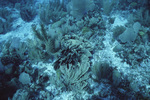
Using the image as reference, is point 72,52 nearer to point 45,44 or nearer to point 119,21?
point 45,44

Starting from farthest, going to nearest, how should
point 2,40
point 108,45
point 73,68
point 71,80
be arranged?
point 2,40
point 108,45
point 73,68
point 71,80

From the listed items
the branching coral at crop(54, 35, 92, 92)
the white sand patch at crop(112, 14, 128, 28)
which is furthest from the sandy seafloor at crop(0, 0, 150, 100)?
the branching coral at crop(54, 35, 92, 92)

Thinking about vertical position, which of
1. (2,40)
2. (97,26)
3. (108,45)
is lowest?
(108,45)

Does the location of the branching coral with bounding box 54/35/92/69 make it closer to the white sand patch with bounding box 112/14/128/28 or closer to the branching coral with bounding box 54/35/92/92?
the branching coral with bounding box 54/35/92/92

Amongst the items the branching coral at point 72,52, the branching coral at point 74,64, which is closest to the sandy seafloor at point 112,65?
the branching coral at point 74,64

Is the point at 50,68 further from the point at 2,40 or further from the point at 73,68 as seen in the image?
the point at 2,40

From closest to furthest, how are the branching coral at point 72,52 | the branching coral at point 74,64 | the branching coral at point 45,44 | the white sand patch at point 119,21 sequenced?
the branching coral at point 74,64, the branching coral at point 72,52, the branching coral at point 45,44, the white sand patch at point 119,21

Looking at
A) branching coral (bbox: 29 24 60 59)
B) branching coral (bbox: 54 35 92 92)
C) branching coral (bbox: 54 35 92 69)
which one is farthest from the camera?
branching coral (bbox: 29 24 60 59)

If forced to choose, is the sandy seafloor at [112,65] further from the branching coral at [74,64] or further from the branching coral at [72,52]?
the branching coral at [72,52]

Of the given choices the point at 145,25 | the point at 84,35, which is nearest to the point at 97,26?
the point at 84,35

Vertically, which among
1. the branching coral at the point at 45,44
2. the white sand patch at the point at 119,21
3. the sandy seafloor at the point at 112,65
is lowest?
the sandy seafloor at the point at 112,65

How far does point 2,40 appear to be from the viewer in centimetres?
521

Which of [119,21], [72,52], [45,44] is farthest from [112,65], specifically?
[119,21]

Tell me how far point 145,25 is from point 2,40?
733 centimetres
